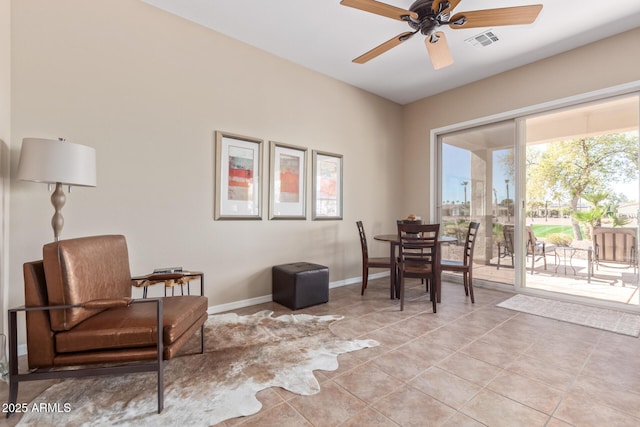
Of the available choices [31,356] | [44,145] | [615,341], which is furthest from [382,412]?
[44,145]

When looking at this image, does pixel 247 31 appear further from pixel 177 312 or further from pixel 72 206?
pixel 177 312

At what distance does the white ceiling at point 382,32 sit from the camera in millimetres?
2809

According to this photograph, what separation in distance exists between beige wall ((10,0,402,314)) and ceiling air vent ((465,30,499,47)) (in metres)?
1.94

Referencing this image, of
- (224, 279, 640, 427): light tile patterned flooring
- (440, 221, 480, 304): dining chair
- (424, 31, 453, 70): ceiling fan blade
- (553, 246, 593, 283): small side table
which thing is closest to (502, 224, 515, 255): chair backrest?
(553, 246, 593, 283): small side table

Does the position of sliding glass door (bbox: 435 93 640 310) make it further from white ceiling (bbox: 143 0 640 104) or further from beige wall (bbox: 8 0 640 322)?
white ceiling (bbox: 143 0 640 104)

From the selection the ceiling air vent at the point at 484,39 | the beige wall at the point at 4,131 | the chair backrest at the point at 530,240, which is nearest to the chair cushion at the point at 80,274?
the beige wall at the point at 4,131

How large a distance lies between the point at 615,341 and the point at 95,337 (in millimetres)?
3980

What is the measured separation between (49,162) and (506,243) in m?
5.23

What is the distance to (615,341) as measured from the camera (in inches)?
99.1

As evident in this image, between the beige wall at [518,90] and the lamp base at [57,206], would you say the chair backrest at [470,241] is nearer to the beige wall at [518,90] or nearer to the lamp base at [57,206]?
the beige wall at [518,90]

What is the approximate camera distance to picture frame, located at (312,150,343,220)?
13.6 feet

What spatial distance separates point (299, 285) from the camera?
330 centimetres

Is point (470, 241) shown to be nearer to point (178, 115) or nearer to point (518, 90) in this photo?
point (518, 90)

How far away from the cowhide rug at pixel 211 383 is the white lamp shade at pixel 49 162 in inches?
53.4
